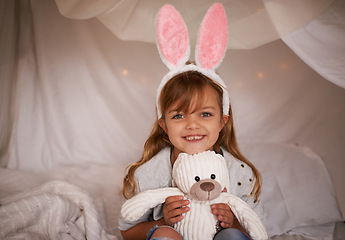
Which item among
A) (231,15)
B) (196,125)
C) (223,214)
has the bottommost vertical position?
(223,214)

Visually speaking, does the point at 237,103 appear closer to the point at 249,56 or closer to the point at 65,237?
the point at 249,56

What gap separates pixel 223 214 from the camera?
99 centimetres

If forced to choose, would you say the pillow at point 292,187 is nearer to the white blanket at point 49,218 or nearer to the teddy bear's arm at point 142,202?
the teddy bear's arm at point 142,202

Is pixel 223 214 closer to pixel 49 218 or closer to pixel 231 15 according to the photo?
pixel 49 218

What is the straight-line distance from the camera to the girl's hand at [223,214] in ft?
3.24

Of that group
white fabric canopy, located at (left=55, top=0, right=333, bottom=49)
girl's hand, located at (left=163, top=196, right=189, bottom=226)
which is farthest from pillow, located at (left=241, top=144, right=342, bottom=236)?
white fabric canopy, located at (left=55, top=0, right=333, bottom=49)

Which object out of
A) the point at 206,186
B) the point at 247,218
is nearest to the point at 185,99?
the point at 206,186

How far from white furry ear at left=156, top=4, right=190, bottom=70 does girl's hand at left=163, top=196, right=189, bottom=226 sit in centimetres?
45

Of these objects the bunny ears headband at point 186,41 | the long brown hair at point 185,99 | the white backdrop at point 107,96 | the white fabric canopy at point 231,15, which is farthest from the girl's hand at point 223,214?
the white backdrop at point 107,96

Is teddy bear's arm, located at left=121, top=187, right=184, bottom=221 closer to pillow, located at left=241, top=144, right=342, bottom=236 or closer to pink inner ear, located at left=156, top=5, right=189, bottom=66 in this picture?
pink inner ear, located at left=156, top=5, right=189, bottom=66

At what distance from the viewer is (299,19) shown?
115cm

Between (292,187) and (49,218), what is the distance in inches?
43.4

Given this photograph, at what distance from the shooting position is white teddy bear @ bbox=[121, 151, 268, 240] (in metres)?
0.97

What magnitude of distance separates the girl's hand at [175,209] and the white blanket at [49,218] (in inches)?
13.3
